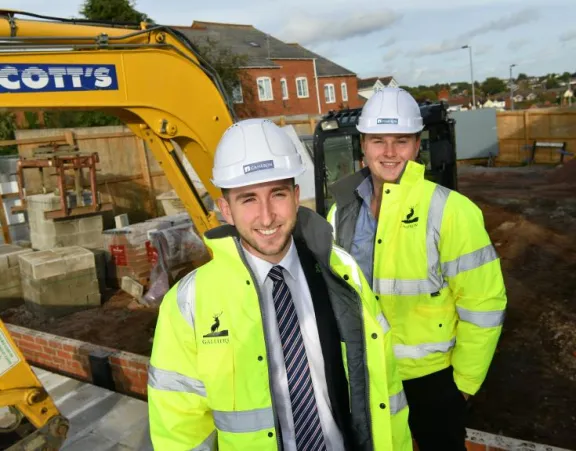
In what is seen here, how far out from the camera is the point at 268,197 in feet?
6.17

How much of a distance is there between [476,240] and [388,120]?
33.3 inches

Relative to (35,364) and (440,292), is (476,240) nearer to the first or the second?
(440,292)

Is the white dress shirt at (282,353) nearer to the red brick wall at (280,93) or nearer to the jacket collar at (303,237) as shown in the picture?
the jacket collar at (303,237)

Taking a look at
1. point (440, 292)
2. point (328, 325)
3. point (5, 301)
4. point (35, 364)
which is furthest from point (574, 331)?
point (5, 301)

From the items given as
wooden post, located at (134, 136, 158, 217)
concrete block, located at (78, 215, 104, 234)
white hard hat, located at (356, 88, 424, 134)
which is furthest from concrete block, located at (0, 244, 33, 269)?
white hard hat, located at (356, 88, 424, 134)

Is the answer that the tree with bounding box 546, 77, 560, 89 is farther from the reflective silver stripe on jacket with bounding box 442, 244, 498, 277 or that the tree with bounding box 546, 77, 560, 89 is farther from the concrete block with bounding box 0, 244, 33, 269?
the reflective silver stripe on jacket with bounding box 442, 244, 498, 277

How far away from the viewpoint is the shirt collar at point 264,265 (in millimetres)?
1888

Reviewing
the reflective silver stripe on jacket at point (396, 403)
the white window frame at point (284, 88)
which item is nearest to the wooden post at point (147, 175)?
the reflective silver stripe on jacket at point (396, 403)

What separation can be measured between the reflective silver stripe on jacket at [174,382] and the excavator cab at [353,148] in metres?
4.01

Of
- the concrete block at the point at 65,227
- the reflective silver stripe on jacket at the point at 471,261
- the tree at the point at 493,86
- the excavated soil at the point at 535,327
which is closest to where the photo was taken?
the reflective silver stripe on jacket at the point at 471,261

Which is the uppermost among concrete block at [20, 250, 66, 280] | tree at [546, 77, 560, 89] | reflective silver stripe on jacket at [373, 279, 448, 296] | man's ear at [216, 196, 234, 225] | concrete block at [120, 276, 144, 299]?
tree at [546, 77, 560, 89]

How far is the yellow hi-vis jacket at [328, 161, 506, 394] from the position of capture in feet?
8.18

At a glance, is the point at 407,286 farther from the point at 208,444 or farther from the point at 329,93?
the point at 329,93

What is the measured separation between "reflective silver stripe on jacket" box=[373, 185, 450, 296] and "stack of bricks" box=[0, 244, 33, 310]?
8205 mm
